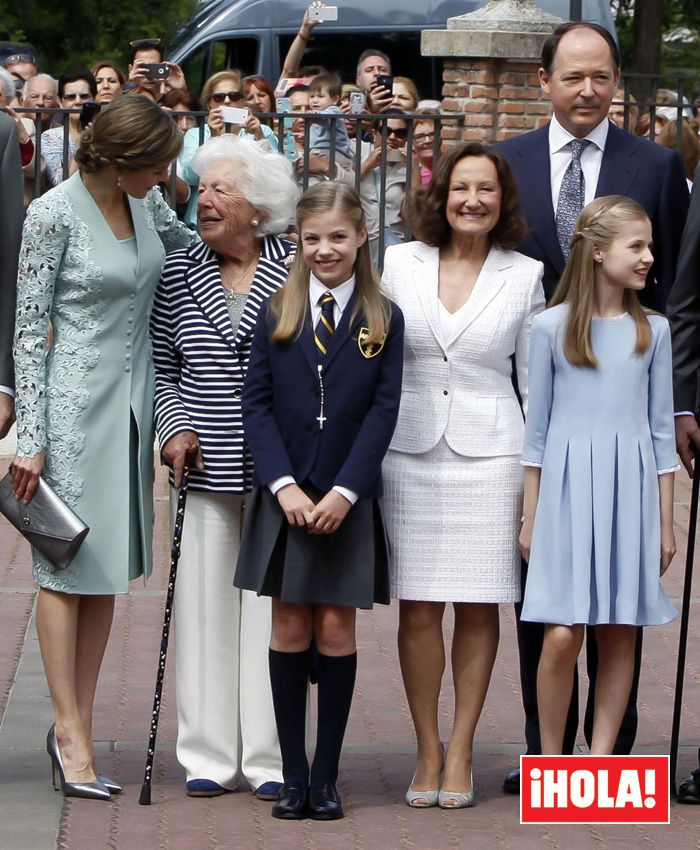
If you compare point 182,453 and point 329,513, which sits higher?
point 182,453

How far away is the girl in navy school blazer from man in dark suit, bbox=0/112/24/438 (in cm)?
73

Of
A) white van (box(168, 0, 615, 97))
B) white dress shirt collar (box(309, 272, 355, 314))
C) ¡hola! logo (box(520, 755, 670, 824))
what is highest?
white van (box(168, 0, 615, 97))

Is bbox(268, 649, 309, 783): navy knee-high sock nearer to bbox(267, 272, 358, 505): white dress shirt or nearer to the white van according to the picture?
bbox(267, 272, 358, 505): white dress shirt

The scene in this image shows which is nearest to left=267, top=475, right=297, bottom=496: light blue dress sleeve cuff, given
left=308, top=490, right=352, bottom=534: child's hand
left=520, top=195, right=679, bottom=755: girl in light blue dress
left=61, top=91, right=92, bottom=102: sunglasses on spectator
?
left=308, top=490, right=352, bottom=534: child's hand

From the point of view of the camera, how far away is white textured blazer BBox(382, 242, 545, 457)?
198 inches

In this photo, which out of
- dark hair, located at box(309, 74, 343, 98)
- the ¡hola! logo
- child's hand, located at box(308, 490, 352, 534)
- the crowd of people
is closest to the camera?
the ¡hola! logo

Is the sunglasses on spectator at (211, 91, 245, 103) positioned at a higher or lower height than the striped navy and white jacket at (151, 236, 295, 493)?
higher

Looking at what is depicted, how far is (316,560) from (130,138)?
130cm

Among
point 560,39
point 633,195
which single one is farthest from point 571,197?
point 560,39

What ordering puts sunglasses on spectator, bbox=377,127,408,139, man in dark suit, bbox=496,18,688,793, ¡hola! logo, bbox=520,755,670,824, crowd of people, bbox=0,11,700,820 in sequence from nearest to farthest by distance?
¡hola! logo, bbox=520,755,670,824 < crowd of people, bbox=0,11,700,820 < man in dark suit, bbox=496,18,688,793 < sunglasses on spectator, bbox=377,127,408,139

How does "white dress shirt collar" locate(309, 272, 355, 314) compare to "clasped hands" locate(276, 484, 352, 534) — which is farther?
"white dress shirt collar" locate(309, 272, 355, 314)

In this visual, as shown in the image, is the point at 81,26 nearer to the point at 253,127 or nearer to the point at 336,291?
the point at 253,127

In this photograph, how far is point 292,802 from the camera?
4.98 metres

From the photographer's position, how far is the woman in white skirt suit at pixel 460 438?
5.03m
